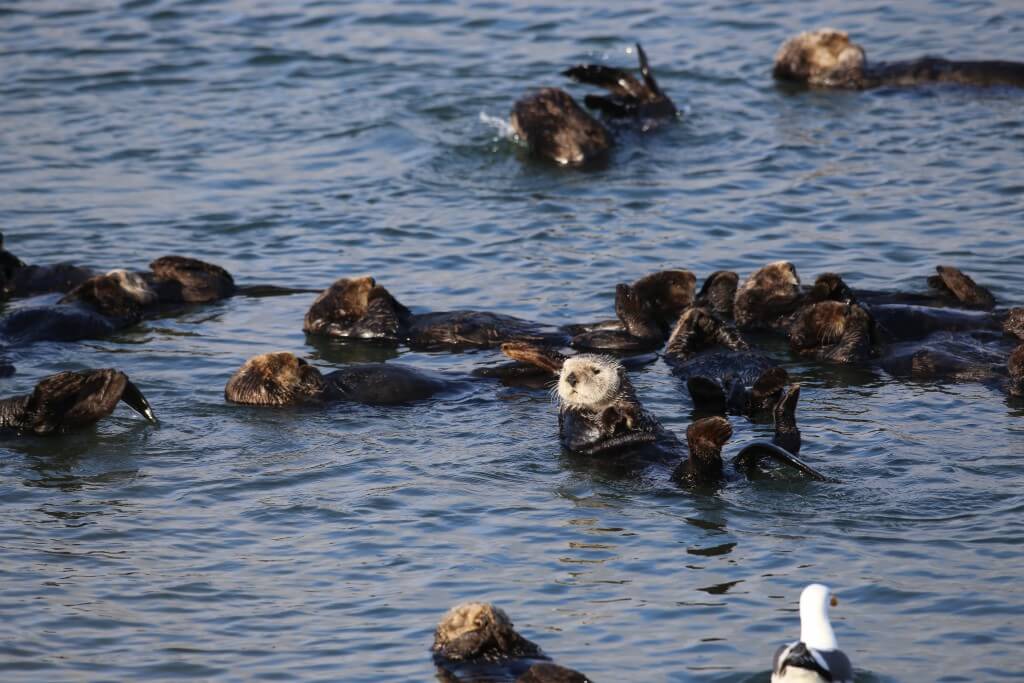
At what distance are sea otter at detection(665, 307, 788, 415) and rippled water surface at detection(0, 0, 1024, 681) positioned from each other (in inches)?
5.9

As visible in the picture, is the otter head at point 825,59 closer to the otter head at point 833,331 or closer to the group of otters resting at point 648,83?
the group of otters resting at point 648,83

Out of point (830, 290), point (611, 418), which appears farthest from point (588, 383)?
point (830, 290)

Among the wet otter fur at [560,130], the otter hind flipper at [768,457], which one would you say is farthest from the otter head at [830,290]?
the wet otter fur at [560,130]

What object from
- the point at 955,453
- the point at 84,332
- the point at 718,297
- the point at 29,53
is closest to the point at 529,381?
the point at 718,297

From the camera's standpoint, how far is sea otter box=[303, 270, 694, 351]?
8289 millimetres

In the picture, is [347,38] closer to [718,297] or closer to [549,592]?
[718,297]

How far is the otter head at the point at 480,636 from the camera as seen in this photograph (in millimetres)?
4844

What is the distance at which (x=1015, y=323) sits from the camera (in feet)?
25.7

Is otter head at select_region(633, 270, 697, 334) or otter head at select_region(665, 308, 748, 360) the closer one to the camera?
otter head at select_region(665, 308, 748, 360)

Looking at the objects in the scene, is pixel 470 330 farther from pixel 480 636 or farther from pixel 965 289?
pixel 480 636

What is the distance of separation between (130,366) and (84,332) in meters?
0.62

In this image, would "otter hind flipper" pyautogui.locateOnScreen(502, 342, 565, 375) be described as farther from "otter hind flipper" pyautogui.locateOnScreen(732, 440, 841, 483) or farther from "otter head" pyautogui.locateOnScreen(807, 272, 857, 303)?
"otter head" pyautogui.locateOnScreen(807, 272, 857, 303)

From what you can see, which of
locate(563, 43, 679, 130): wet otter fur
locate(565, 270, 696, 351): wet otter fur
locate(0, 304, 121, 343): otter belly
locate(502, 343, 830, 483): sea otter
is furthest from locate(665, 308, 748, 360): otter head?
locate(563, 43, 679, 130): wet otter fur

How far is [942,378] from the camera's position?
7.63 meters
